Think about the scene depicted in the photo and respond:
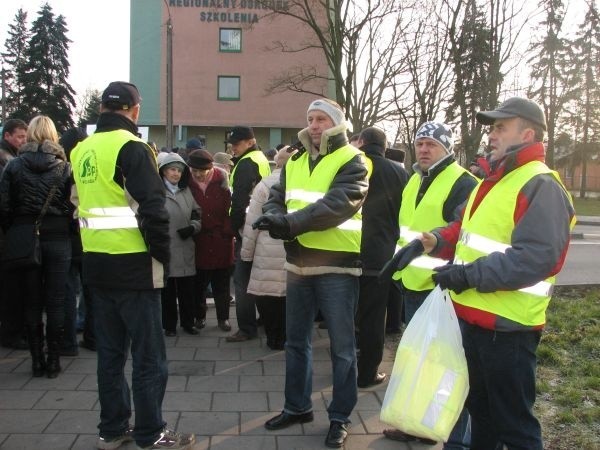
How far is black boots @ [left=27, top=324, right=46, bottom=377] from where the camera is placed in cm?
521

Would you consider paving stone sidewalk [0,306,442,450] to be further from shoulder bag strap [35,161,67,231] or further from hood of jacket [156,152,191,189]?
hood of jacket [156,152,191,189]

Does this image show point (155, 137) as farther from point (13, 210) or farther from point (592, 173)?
point (592, 173)

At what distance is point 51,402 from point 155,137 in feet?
118

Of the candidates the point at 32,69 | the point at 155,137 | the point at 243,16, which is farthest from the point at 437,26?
the point at 32,69

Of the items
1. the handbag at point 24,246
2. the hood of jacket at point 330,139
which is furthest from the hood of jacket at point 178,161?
the hood of jacket at point 330,139

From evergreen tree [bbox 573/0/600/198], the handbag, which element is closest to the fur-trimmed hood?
the handbag

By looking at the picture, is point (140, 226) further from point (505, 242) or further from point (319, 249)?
point (505, 242)

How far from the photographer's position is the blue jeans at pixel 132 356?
3740mm

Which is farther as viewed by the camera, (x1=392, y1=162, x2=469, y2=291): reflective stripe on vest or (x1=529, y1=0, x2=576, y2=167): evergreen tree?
(x1=529, y1=0, x2=576, y2=167): evergreen tree

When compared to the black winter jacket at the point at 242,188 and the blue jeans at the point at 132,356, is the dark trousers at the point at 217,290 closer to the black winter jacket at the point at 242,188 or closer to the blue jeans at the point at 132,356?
the black winter jacket at the point at 242,188

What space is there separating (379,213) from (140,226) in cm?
220

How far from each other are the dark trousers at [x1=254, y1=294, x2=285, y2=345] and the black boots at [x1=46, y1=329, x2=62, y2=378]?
1.89m

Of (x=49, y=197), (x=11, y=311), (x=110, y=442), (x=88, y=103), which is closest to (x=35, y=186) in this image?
(x=49, y=197)

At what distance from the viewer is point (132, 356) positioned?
3785 millimetres
